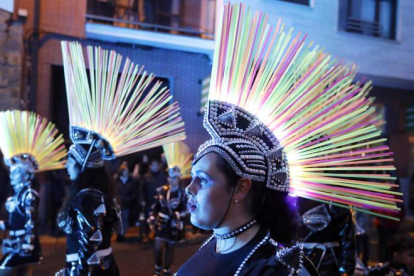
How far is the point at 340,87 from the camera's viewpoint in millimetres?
1486

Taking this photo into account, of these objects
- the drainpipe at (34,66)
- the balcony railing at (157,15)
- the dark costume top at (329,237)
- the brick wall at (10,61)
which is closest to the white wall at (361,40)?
the balcony railing at (157,15)

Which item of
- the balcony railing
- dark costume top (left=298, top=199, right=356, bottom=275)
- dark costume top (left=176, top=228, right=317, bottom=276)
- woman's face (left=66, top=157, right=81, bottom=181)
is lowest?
dark costume top (left=298, top=199, right=356, bottom=275)

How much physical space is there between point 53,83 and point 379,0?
5.24 meters

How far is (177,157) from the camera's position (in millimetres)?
5754

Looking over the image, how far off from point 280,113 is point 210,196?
15.1 inches

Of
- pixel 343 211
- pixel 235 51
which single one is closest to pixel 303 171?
pixel 235 51

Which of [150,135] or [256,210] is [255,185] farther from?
[150,135]

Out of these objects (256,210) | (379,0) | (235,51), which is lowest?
(256,210)

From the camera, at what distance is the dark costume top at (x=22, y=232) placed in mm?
3785

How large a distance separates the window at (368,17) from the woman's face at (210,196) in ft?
12.9

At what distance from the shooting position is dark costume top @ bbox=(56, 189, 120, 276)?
2938 mm

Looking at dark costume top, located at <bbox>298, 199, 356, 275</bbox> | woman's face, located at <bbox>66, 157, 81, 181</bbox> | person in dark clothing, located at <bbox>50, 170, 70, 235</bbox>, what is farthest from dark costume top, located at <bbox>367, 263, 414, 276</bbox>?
person in dark clothing, located at <bbox>50, 170, 70, 235</bbox>

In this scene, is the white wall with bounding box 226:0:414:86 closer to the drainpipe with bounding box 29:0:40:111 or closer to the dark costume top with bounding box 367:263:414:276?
the dark costume top with bounding box 367:263:414:276

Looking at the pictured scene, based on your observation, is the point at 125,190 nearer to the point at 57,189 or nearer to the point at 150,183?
the point at 150,183
